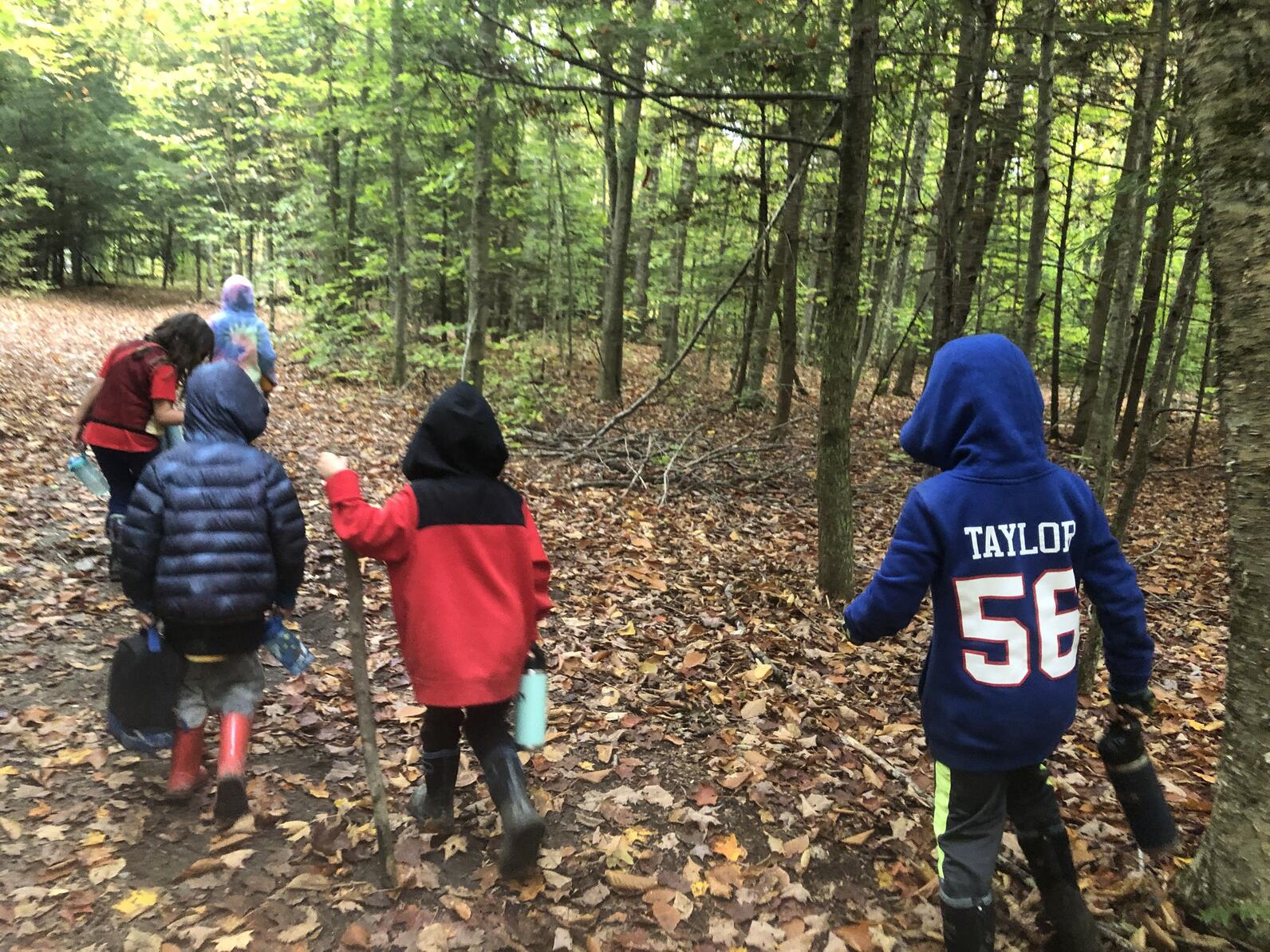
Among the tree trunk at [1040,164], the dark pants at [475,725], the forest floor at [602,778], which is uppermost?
the tree trunk at [1040,164]

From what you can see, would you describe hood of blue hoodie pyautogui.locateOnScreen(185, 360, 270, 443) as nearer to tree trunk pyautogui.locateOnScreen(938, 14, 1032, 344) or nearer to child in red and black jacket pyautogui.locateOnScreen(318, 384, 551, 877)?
child in red and black jacket pyautogui.locateOnScreen(318, 384, 551, 877)

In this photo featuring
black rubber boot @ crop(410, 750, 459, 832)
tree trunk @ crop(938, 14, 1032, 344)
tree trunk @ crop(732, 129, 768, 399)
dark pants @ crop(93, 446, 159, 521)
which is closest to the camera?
black rubber boot @ crop(410, 750, 459, 832)

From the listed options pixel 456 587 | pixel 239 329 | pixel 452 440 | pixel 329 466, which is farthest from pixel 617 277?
pixel 329 466

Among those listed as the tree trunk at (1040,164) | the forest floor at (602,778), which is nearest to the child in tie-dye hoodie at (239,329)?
the forest floor at (602,778)

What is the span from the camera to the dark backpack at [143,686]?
3.41 metres

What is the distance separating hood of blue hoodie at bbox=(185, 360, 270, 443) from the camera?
3.30 metres

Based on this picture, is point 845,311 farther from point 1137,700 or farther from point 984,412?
point 1137,700

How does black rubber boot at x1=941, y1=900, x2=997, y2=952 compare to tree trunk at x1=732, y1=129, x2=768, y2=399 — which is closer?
black rubber boot at x1=941, y1=900, x2=997, y2=952

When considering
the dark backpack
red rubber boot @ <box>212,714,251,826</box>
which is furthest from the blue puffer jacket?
red rubber boot @ <box>212,714,251,826</box>

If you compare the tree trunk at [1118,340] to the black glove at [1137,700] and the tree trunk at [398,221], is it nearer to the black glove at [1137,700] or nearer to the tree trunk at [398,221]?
the black glove at [1137,700]

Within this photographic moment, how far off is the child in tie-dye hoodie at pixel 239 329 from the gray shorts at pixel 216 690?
3.26 meters

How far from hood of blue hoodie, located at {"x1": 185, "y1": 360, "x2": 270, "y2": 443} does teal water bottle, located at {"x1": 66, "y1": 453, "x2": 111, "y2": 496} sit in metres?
2.30

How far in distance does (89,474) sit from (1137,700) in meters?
6.05

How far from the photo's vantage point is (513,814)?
3.10 metres
